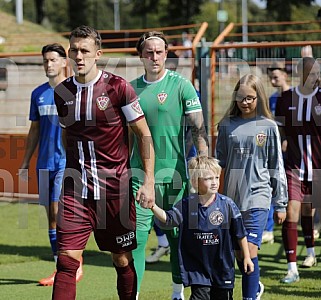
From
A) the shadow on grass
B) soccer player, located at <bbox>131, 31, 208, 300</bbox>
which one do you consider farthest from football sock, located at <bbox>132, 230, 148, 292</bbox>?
the shadow on grass

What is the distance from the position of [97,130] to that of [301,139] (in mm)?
3360

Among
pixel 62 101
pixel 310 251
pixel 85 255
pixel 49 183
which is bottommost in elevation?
pixel 85 255

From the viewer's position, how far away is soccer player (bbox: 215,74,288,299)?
6523 mm

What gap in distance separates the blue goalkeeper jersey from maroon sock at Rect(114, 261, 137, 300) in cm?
238

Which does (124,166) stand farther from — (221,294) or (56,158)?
(56,158)

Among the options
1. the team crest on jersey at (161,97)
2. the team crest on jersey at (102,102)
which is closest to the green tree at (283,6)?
the team crest on jersey at (161,97)

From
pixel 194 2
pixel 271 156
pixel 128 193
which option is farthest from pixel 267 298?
pixel 194 2

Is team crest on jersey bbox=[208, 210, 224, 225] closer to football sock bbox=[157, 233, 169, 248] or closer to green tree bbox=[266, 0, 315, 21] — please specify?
football sock bbox=[157, 233, 169, 248]

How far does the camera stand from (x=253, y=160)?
6570 millimetres

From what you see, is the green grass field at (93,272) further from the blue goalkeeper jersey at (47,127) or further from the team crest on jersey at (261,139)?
the team crest on jersey at (261,139)

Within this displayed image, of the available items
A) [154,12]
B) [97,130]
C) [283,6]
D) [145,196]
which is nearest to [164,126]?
[97,130]

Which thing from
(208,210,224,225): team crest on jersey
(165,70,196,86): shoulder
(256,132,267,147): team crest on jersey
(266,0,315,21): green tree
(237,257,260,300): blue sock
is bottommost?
(237,257,260,300): blue sock

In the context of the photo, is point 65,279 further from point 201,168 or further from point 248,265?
point 248,265

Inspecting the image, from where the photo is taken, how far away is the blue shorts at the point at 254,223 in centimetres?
648
